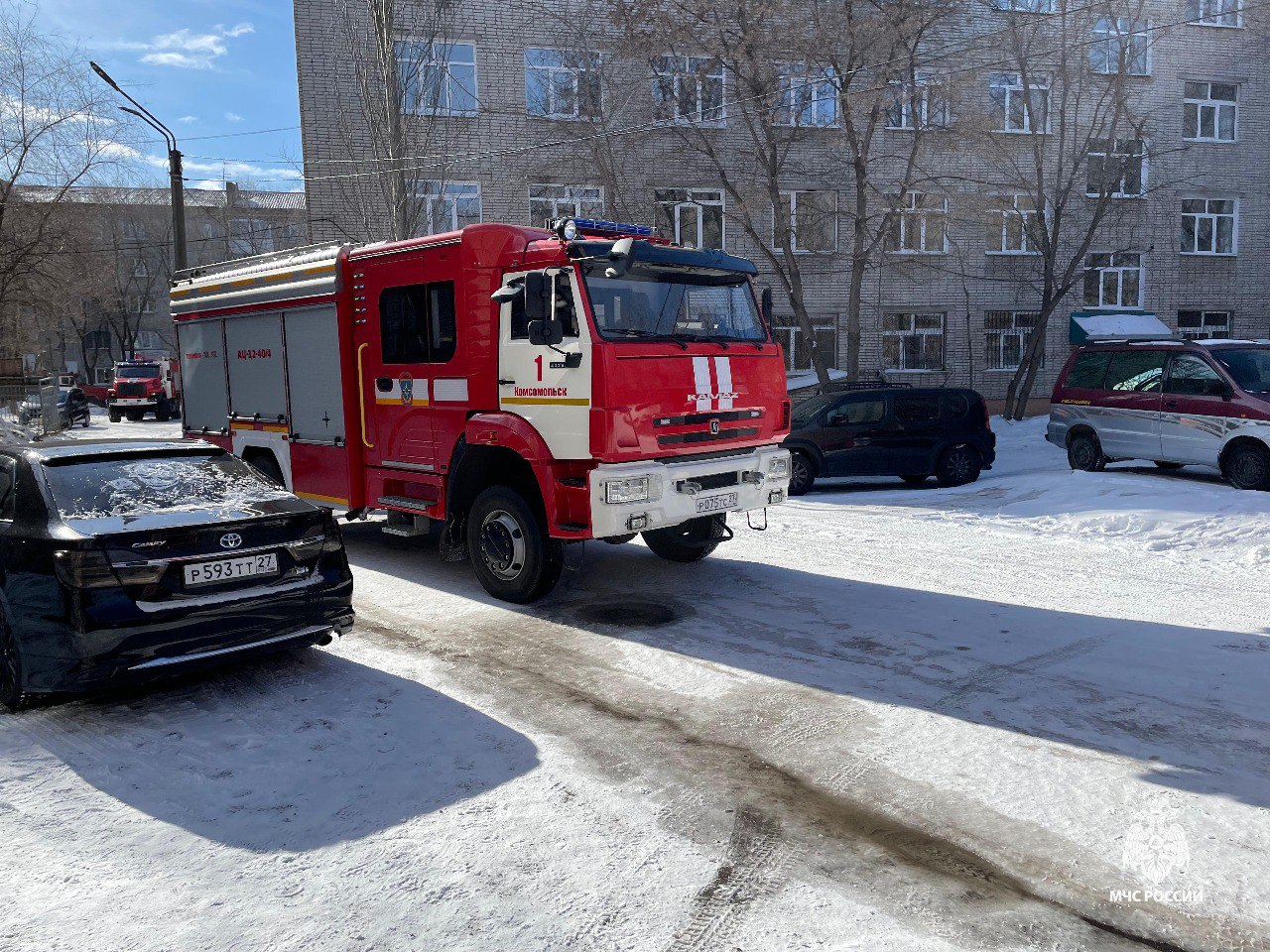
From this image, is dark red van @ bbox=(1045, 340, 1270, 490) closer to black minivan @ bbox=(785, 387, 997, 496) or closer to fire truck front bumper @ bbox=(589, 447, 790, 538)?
black minivan @ bbox=(785, 387, 997, 496)

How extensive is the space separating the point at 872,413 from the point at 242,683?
1084cm

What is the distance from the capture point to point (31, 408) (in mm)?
27266

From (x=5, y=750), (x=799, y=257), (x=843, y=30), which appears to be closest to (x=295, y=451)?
(x=5, y=750)

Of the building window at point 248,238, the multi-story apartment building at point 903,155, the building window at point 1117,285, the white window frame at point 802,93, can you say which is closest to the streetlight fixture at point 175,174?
the multi-story apartment building at point 903,155

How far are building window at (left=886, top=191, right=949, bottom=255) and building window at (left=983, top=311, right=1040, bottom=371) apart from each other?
2.99 meters

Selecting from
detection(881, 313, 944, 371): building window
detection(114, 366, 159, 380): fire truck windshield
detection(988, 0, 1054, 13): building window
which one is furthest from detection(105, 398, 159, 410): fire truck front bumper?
detection(988, 0, 1054, 13): building window

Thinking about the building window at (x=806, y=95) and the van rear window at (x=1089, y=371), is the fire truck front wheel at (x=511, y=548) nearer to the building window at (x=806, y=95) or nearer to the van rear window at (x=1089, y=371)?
the van rear window at (x=1089, y=371)

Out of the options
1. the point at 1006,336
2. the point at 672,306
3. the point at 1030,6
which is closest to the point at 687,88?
the point at 1030,6

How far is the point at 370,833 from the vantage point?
3.85m

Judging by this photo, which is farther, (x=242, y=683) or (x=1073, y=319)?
(x=1073, y=319)

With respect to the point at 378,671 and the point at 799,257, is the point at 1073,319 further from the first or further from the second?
the point at 378,671

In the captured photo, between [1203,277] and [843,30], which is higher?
[843,30]

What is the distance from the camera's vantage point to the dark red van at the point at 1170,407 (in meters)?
12.8

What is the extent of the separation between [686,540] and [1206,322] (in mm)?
28296
